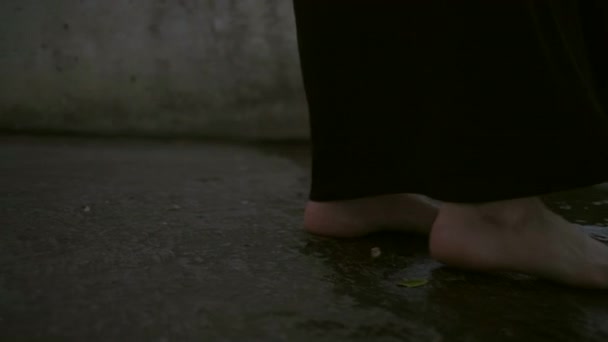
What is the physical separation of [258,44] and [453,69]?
183 centimetres

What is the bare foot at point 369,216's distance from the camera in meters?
1.13

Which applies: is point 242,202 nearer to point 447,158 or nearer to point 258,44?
point 447,158

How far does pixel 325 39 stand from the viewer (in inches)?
38.7

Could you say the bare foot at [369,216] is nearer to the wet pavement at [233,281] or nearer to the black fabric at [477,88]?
the wet pavement at [233,281]

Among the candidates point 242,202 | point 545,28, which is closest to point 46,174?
point 242,202

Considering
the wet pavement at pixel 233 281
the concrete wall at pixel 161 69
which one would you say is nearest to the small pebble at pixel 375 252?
the wet pavement at pixel 233 281

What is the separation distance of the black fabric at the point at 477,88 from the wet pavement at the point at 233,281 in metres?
0.15

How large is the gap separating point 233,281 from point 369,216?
0.34 metres

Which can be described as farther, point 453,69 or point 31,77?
point 31,77

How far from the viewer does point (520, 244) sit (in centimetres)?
90

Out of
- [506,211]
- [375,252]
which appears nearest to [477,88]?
[506,211]

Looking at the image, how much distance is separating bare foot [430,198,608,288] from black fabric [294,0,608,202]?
0.06 metres

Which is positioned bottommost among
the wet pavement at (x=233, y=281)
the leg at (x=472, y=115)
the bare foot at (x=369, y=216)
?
the wet pavement at (x=233, y=281)

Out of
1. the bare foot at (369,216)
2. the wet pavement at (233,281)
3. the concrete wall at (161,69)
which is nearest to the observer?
the wet pavement at (233,281)
